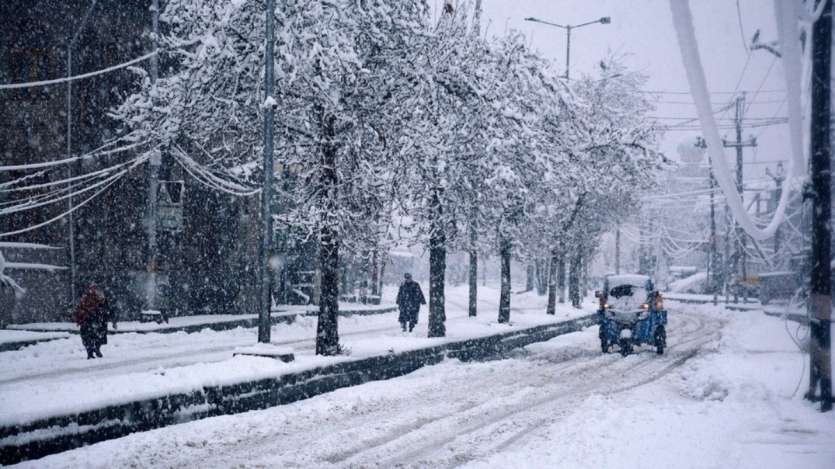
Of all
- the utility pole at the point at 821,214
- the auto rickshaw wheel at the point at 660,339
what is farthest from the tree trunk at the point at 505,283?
the utility pole at the point at 821,214

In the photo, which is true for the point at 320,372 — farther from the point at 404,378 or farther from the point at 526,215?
the point at 526,215

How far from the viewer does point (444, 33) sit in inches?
676

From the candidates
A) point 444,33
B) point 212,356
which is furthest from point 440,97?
point 212,356

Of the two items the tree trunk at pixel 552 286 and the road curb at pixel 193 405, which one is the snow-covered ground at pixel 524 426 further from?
the tree trunk at pixel 552 286

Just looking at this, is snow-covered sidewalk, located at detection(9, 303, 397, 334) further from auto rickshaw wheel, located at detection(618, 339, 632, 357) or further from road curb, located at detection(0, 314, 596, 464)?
auto rickshaw wheel, located at detection(618, 339, 632, 357)

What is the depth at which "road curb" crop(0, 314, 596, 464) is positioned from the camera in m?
7.81

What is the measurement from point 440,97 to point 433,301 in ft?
21.2

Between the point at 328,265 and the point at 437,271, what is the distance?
19.9 feet

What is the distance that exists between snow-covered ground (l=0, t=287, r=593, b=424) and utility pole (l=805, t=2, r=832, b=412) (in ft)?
27.2

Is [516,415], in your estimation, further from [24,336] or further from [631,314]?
[24,336]

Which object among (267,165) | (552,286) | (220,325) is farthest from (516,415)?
(552,286)

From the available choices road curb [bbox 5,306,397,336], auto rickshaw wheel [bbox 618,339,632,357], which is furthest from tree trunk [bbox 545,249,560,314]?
auto rickshaw wheel [bbox 618,339,632,357]

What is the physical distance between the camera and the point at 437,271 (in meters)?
20.3

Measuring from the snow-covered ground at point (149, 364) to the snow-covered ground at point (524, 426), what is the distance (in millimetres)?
646
